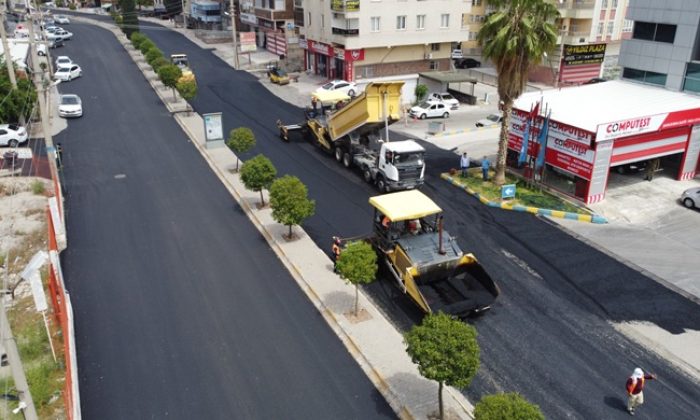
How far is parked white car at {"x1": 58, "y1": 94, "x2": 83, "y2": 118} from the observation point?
4031 centimetres

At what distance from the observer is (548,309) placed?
18234 mm

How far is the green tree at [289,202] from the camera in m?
21.0

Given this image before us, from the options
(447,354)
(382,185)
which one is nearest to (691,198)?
(382,185)

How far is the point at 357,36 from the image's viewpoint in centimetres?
4991

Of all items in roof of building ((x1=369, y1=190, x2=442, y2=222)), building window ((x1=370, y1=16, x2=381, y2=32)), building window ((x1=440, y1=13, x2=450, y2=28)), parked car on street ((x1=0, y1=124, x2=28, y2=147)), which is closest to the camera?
roof of building ((x1=369, y1=190, x2=442, y2=222))

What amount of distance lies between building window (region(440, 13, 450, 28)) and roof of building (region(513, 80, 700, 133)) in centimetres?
2276

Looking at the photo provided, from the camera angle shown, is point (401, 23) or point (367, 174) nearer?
point (367, 174)

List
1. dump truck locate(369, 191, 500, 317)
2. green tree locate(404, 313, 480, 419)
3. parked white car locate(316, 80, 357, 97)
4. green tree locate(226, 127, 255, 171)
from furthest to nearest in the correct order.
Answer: parked white car locate(316, 80, 357, 97) < green tree locate(226, 127, 255, 171) < dump truck locate(369, 191, 500, 317) < green tree locate(404, 313, 480, 419)

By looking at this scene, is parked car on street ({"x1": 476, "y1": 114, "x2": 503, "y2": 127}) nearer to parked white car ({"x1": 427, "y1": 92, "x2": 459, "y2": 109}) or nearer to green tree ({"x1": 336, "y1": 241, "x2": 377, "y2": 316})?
parked white car ({"x1": 427, "y1": 92, "x2": 459, "y2": 109})

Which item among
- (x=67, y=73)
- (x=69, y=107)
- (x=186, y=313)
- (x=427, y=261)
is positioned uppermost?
(x=67, y=73)

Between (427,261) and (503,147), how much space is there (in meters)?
12.8

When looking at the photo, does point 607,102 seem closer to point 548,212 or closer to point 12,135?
point 548,212

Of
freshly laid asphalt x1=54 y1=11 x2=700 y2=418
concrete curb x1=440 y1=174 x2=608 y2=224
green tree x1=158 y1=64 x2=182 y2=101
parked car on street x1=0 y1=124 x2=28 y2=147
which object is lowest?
freshly laid asphalt x1=54 y1=11 x2=700 y2=418

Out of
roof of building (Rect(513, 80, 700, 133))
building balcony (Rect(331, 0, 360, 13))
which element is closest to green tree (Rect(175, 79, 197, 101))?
building balcony (Rect(331, 0, 360, 13))
